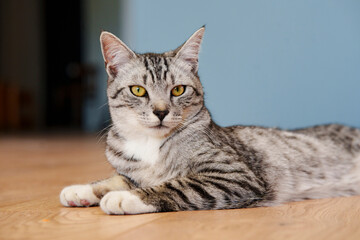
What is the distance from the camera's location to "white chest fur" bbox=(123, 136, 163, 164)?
5.08 feet

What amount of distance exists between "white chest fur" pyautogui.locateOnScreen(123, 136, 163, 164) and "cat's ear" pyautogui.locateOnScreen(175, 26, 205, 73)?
36cm

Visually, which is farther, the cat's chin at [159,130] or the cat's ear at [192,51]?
the cat's ear at [192,51]

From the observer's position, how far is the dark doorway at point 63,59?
39.2 ft

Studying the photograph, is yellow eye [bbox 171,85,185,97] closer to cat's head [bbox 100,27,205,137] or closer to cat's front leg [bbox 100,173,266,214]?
cat's head [bbox 100,27,205,137]

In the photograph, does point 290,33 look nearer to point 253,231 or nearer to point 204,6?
point 204,6

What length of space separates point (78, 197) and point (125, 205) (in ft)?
0.94

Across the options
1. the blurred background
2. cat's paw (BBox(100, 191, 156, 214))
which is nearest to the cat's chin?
cat's paw (BBox(100, 191, 156, 214))

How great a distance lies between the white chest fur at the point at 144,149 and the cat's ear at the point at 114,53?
29cm

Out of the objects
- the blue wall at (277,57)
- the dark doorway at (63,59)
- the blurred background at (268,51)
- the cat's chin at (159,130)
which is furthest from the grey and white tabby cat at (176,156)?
the dark doorway at (63,59)

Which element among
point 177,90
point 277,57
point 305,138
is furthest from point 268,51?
point 177,90

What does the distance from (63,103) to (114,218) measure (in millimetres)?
11862

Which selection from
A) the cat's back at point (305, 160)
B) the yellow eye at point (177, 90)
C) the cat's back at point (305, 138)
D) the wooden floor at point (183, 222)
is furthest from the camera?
the cat's back at point (305, 138)

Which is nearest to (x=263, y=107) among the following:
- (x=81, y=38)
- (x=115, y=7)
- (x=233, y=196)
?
(x=233, y=196)

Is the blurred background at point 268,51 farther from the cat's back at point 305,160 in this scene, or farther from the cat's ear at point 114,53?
the cat's ear at point 114,53
